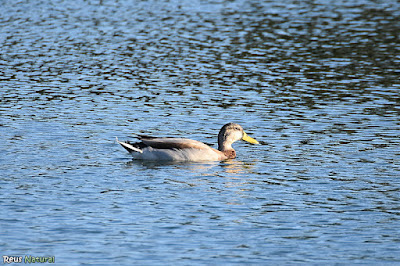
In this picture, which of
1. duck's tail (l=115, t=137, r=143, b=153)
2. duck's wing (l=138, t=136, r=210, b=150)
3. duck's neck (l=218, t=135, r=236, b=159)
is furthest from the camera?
duck's neck (l=218, t=135, r=236, b=159)

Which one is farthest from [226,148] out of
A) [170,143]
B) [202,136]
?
[170,143]

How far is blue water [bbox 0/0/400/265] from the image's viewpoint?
1394cm

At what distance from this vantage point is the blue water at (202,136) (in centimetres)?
1394

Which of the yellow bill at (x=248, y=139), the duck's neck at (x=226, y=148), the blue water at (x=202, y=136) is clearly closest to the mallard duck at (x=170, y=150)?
the blue water at (x=202, y=136)

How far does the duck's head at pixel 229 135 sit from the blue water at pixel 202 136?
1.83ft

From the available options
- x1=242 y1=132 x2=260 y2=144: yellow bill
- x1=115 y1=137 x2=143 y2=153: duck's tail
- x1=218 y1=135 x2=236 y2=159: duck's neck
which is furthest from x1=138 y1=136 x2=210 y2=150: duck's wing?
x1=242 y1=132 x2=260 y2=144: yellow bill

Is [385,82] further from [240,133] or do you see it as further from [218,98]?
[240,133]

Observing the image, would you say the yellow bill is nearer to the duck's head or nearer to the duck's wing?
the duck's head

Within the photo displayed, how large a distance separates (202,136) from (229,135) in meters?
1.54

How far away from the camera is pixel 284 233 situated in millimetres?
14336

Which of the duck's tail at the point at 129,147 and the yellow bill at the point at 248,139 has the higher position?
the duck's tail at the point at 129,147

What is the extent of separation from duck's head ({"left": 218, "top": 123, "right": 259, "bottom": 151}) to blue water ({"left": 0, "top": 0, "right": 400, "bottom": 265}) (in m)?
0.56

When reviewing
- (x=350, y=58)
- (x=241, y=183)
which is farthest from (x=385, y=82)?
(x=241, y=183)

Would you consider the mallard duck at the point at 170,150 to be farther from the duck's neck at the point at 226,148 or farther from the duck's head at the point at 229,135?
the duck's head at the point at 229,135
